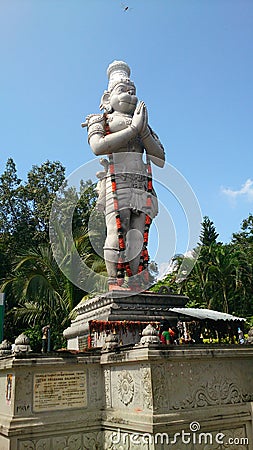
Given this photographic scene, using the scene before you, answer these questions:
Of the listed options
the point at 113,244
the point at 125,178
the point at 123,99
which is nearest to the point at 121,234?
the point at 113,244

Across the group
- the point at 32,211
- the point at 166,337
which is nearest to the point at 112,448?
the point at 166,337

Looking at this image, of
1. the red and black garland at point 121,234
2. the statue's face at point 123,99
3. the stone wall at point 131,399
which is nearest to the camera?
the stone wall at point 131,399

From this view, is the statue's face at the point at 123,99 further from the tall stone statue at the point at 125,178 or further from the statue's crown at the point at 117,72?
the statue's crown at the point at 117,72

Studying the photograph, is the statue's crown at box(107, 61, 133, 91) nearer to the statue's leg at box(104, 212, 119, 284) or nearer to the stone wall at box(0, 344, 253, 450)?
the statue's leg at box(104, 212, 119, 284)

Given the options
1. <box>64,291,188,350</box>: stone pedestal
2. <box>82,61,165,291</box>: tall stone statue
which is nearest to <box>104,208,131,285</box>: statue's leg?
<box>82,61,165,291</box>: tall stone statue

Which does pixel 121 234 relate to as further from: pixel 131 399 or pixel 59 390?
pixel 131 399

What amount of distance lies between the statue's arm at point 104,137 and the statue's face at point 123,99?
48cm

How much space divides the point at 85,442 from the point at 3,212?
2188cm

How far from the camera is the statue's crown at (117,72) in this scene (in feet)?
33.0

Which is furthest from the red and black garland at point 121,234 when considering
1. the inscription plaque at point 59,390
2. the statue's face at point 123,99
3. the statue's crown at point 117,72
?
the inscription plaque at point 59,390

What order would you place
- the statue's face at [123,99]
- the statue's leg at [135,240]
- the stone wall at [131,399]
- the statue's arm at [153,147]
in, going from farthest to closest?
1. the statue's face at [123,99]
2. the statue's arm at [153,147]
3. the statue's leg at [135,240]
4. the stone wall at [131,399]

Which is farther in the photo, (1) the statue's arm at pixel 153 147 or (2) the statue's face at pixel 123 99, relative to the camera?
(2) the statue's face at pixel 123 99

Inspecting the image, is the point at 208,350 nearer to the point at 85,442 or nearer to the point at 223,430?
the point at 223,430

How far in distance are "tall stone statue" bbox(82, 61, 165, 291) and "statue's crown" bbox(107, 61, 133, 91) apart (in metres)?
0.05
